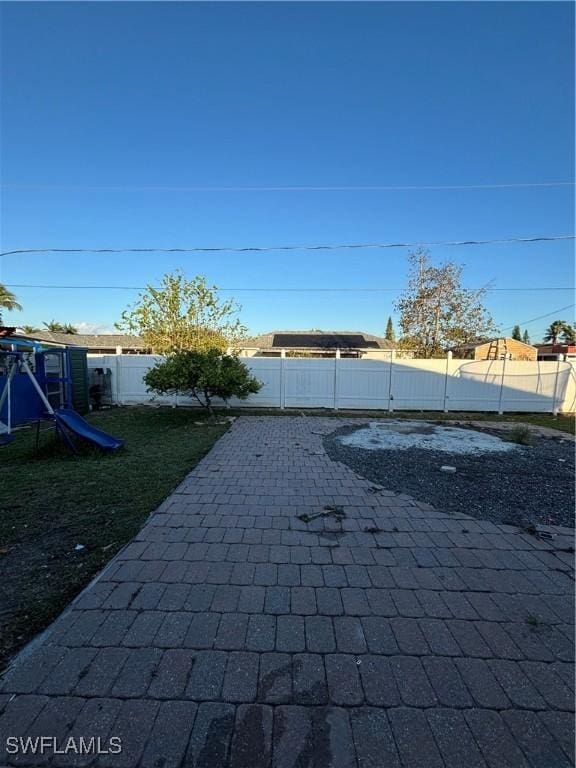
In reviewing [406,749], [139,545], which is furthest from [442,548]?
[139,545]

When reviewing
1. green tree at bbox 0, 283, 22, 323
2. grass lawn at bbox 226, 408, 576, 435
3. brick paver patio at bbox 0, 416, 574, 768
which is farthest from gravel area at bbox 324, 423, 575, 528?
green tree at bbox 0, 283, 22, 323

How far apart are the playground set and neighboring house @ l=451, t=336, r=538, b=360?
47.9 feet

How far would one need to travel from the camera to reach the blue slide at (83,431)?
5.63 metres

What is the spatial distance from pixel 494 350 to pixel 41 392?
2617 centimetres

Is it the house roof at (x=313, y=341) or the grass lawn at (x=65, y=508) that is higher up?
the house roof at (x=313, y=341)

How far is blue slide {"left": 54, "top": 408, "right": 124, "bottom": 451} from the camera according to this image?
5.63 m

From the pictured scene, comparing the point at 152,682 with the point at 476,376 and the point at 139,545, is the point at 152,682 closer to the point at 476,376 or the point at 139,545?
the point at 139,545

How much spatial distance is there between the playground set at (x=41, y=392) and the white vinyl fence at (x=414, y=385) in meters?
2.48

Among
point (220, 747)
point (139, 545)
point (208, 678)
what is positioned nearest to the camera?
point (220, 747)

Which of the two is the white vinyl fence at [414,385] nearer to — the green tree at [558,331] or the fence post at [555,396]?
the fence post at [555,396]

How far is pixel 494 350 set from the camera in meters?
24.3

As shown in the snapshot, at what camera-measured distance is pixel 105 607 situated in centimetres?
213

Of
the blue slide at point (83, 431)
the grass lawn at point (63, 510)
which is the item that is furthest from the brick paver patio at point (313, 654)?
the blue slide at point (83, 431)

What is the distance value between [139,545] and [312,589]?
148cm
